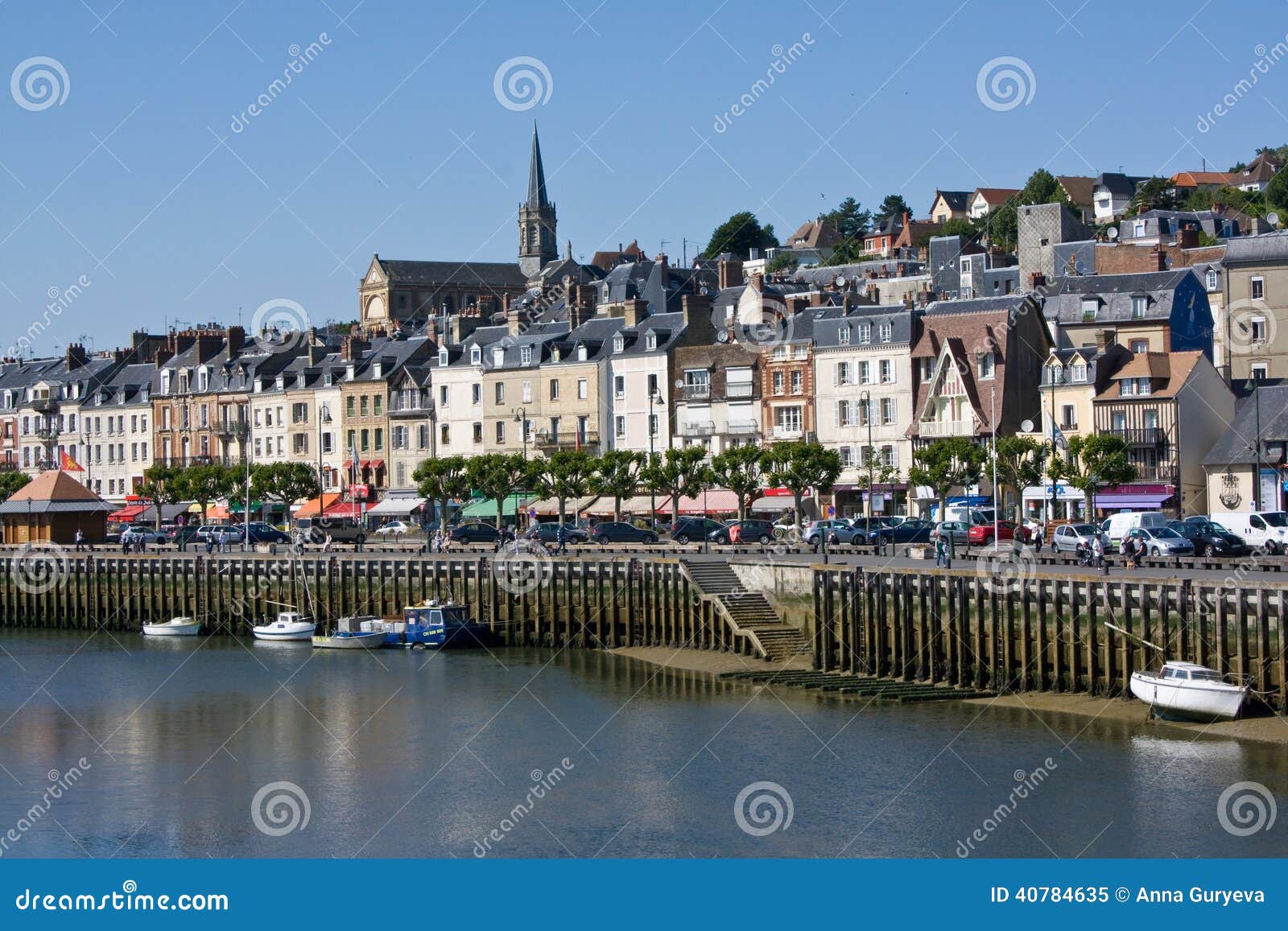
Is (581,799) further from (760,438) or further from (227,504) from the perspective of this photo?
(227,504)

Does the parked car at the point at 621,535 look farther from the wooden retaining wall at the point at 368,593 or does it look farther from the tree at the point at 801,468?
the wooden retaining wall at the point at 368,593

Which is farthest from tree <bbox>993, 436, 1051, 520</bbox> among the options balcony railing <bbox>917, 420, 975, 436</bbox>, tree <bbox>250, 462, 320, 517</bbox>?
tree <bbox>250, 462, 320, 517</bbox>

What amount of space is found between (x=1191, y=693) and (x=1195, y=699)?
176 mm

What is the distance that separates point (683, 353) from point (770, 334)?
17.6 feet

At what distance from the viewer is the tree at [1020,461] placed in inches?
3278

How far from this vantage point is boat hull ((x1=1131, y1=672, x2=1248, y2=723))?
144 ft

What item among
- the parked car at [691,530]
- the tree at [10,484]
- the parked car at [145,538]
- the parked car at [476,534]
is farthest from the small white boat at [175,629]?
→ the tree at [10,484]

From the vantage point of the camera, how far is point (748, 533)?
82438mm

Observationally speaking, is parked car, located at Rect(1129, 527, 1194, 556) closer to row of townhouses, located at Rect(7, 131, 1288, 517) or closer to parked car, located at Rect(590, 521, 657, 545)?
row of townhouses, located at Rect(7, 131, 1288, 517)

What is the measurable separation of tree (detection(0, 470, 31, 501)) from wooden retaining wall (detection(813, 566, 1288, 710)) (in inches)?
3293

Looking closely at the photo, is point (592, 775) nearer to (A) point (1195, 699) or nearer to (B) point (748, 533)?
(A) point (1195, 699)

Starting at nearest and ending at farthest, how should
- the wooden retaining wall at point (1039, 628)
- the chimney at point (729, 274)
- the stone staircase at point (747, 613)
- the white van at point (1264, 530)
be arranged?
the wooden retaining wall at point (1039, 628), the stone staircase at point (747, 613), the white van at point (1264, 530), the chimney at point (729, 274)

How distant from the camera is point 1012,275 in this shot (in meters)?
133

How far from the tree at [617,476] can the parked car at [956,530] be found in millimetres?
20389
